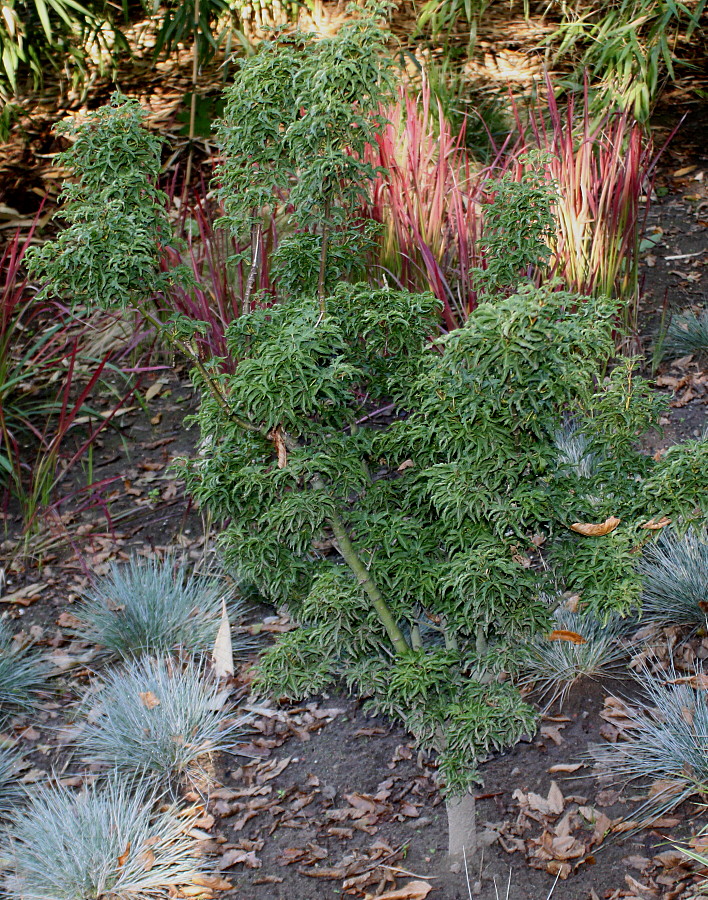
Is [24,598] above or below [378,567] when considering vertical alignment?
below

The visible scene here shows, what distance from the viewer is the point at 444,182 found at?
148 inches

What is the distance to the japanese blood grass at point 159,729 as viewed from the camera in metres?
2.58

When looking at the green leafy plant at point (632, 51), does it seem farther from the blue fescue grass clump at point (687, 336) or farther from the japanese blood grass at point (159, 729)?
the japanese blood grass at point (159, 729)

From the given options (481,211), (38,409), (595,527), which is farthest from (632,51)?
(595,527)

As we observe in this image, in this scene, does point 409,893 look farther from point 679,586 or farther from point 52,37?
Result: point 52,37

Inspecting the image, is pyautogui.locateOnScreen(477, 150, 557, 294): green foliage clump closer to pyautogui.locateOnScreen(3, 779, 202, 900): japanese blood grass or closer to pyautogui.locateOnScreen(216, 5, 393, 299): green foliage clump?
pyautogui.locateOnScreen(216, 5, 393, 299): green foliage clump

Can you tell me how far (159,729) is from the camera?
2586 millimetres

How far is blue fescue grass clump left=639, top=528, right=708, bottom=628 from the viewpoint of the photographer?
8.96 feet

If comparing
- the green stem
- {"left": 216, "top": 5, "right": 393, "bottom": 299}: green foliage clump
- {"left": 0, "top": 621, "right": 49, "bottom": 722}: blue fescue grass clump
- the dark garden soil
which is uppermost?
{"left": 216, "top": 5, "right": 393, "bottom": 299}: green foliage clump

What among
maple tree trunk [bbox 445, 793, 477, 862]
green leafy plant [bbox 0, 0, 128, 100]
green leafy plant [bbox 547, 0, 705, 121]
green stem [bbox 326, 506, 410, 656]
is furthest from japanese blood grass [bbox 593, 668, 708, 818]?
green leafy plant [bbox 0, 0, 128, 100]

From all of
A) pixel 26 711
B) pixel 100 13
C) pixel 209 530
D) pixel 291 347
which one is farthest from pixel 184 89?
pixel 291 347

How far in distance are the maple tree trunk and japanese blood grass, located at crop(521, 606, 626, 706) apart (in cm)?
55

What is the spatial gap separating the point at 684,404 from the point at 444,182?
145 centimetres

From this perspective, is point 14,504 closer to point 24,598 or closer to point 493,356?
point 24,598
